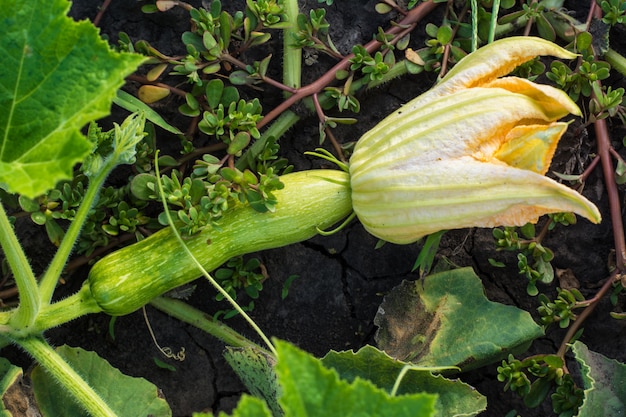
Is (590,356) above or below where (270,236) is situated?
below

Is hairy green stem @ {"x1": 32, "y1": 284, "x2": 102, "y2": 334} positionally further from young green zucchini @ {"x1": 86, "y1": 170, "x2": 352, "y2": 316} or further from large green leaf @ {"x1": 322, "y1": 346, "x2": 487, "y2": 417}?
large green leaf @ {"x1": 322, "y1": 346, "x2": 487, "y2": 417}

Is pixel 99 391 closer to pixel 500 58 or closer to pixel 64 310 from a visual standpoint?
pixel 64 310

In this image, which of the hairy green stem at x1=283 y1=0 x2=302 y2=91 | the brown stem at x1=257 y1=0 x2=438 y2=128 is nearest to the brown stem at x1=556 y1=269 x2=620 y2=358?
the brown stem at x1=257 y1=0 x2=438 y2=128

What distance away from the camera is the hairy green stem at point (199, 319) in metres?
2.67

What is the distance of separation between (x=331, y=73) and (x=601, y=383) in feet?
4.34

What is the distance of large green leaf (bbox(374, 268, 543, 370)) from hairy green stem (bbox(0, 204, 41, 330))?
1105 millimetres

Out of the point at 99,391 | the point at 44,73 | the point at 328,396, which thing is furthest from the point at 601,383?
the point at 44,73

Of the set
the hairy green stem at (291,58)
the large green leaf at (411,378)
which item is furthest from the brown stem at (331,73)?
the large green leaf at (411,378)

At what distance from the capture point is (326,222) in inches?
96.6

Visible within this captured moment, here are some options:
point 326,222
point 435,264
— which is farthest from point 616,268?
point 326,222

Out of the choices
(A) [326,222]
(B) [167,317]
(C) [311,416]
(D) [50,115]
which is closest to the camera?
(C) [311,416]

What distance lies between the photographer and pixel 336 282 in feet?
9.42

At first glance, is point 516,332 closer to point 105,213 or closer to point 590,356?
point 590,356

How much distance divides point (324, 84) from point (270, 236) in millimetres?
551
